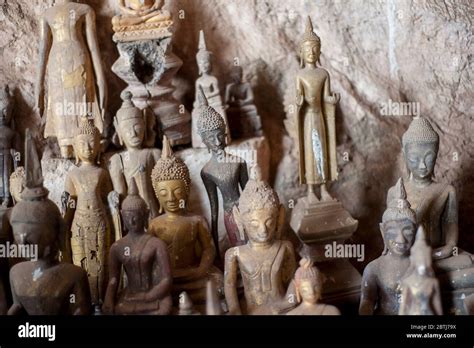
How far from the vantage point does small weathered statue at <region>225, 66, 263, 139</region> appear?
7227 mm

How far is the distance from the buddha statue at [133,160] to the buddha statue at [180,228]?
2.86ft

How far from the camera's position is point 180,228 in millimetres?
5496

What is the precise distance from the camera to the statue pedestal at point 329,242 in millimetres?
5746

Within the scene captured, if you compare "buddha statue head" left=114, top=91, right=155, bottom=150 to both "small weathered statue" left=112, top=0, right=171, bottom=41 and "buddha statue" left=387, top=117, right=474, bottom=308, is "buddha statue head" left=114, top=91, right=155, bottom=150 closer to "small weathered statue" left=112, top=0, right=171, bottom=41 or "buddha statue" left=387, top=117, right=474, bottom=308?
"small weathered statue" left=112, top=0, right=171, bottom=41

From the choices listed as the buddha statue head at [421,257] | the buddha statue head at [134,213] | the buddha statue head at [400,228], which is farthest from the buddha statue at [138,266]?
the buddha statue head at [421,257]

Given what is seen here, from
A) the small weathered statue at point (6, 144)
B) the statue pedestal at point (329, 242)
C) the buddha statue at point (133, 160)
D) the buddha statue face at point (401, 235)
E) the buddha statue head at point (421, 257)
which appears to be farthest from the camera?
the small weathered statue at point (6, 144)

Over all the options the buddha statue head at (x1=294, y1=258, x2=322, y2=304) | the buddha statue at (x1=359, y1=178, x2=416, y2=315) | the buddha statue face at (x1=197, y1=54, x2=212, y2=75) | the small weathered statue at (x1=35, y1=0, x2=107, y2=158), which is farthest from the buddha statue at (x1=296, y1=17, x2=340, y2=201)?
the buddha statue head at (x1=294, y1=258, x2=322, y2=304)

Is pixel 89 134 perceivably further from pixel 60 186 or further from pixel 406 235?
pixel 406 235

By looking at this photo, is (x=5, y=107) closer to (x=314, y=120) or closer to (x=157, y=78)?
(x=157, y=78)

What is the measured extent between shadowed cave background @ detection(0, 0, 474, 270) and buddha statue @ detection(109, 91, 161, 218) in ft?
2.51

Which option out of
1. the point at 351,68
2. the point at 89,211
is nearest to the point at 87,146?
the point at 89,211

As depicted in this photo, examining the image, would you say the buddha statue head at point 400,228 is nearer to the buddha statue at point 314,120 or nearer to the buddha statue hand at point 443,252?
the buddha statue hand at point 443,252

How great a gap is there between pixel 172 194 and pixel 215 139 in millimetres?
798

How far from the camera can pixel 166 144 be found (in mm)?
5754
